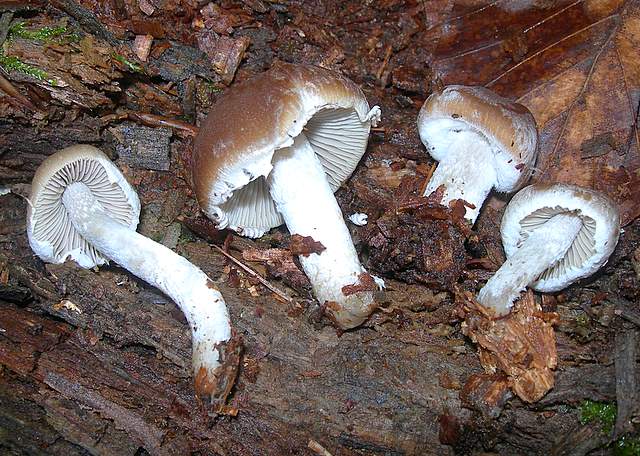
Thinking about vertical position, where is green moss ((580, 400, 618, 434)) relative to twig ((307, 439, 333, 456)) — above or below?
above

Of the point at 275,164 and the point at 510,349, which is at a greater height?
the point at 275,164

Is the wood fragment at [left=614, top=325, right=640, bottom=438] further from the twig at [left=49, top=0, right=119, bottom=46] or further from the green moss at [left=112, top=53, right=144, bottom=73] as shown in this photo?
the twig at [left=49, top=0, right=119, bottom=46]

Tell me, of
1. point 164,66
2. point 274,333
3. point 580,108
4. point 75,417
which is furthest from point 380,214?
point 75,417

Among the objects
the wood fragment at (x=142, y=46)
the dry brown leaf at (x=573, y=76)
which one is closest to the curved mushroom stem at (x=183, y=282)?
the wood fragment at (x=142, y=46)

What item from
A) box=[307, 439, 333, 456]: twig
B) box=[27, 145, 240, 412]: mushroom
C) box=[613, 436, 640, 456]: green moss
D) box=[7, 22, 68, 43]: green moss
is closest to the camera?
box=[613, 436, 640, 456]: green moss

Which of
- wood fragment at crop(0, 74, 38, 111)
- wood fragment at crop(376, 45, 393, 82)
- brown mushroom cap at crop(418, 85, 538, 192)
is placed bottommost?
wood fragment at crop(0, 74, 38, 111)

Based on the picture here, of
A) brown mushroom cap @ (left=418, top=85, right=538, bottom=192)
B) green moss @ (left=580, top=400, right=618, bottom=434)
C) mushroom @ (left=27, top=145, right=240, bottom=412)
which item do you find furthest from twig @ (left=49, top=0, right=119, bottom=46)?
green moss @ (left=580, top=400, right=618, bottom=434)

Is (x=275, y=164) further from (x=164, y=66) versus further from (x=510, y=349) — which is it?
(x=510, y=349)
